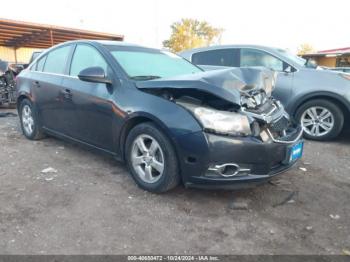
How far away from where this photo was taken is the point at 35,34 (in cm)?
1669

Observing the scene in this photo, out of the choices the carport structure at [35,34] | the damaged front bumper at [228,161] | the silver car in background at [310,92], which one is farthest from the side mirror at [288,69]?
the carport structure at [35,34]

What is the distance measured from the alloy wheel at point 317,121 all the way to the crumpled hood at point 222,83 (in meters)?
2.45

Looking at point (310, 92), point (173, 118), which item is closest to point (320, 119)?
point (310, 92)

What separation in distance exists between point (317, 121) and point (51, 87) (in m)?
4.30

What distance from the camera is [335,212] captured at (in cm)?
298

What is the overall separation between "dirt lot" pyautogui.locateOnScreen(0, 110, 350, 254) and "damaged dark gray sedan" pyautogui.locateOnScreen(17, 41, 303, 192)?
293 millimetres

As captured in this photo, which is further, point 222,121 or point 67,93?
point 67,93

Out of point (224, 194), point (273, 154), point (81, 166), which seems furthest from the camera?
point (81, 166)

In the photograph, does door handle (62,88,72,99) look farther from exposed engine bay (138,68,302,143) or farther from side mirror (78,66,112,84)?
exposed engine bay (138,68,302,143)

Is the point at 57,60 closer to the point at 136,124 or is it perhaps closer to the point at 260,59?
the point at 136,124

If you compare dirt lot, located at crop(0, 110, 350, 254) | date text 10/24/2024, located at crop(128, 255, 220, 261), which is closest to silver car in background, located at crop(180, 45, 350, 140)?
Result: dirt lot, located at crop(0, 110, 350, 254)

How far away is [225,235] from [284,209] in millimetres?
774

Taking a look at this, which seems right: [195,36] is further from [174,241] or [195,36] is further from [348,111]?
[174,241]

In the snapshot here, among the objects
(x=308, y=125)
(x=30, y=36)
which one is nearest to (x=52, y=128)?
(x=308, y=125)
